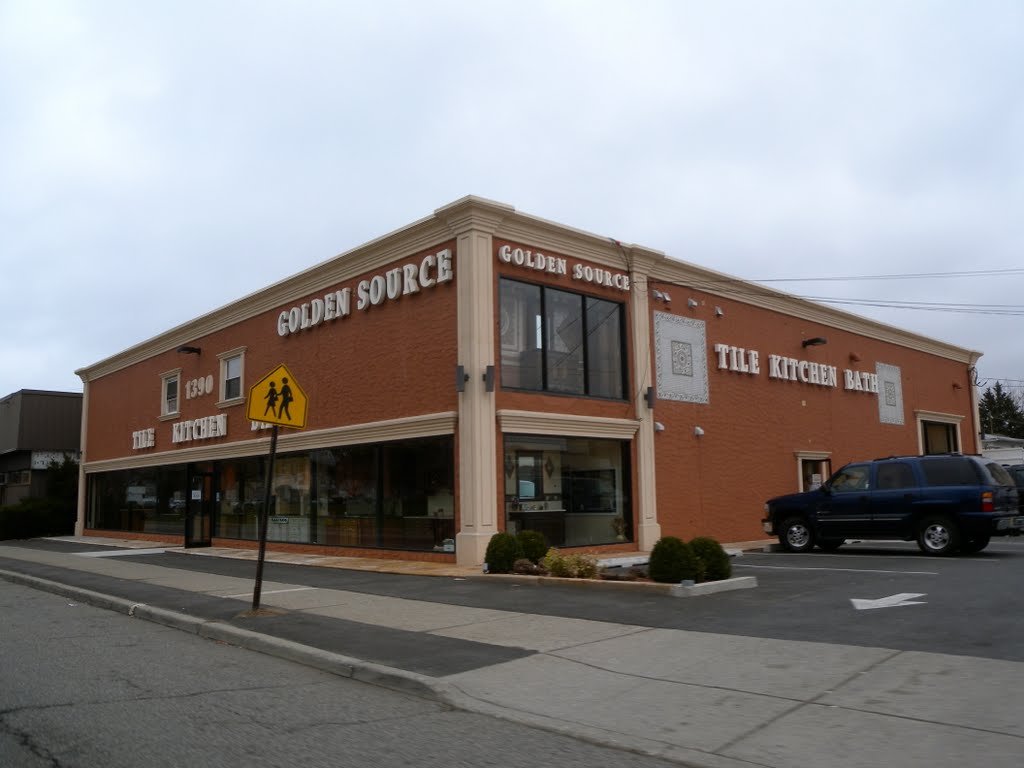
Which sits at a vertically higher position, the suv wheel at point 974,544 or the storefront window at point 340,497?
the storefront window at point 340,497

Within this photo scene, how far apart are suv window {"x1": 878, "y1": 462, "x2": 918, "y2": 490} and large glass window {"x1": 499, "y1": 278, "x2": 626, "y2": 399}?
550cm

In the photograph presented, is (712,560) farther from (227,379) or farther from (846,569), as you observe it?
(227,379)

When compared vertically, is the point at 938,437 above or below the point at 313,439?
above

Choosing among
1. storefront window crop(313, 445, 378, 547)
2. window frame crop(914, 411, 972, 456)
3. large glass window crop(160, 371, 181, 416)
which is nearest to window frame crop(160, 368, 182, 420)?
large glass window crop(160, 371, 181, 416)

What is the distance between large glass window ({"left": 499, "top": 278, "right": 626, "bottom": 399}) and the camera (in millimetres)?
16828

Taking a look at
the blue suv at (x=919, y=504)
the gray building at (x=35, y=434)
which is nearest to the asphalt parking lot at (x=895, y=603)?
the blue suv at (x=919, y=504)

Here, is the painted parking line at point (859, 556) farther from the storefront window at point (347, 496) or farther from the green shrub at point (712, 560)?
the storefront window at point (347, 496)

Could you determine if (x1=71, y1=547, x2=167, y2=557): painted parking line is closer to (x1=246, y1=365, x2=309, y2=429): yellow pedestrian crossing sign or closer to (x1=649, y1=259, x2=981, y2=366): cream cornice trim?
(x1=246, y1=365, x2=309, y2=429): yellow pedestrian crossing sign

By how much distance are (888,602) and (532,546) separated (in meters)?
5.84

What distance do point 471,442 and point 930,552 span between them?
901cm

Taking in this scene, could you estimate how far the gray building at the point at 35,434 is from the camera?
35.2 metres

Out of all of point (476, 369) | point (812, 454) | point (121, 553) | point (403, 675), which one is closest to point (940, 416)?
point (812, 454)

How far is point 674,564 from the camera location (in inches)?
462

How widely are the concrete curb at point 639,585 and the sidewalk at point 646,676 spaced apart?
296mm
